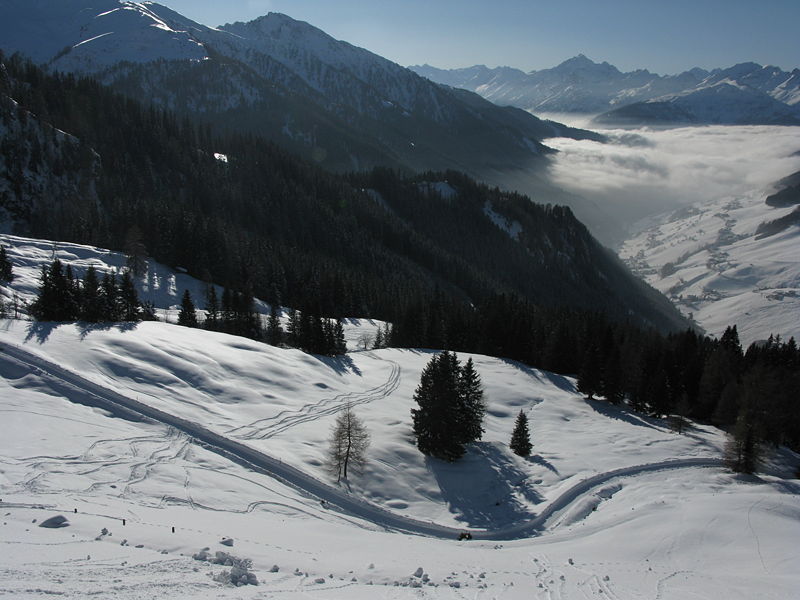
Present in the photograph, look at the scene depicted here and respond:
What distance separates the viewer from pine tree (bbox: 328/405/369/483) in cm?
4044

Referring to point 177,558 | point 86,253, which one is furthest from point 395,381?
point 86,253

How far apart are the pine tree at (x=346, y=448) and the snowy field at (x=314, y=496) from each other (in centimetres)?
113

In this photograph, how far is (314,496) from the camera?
3609 cm

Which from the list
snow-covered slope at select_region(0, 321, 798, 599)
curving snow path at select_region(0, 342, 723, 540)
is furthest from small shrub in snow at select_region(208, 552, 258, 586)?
curving snow path at select_region(0, 342, 723, 540)

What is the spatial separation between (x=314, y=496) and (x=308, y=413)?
15043 millimetres

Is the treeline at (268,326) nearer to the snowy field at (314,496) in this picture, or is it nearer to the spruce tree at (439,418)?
the snowy field at (314,496)

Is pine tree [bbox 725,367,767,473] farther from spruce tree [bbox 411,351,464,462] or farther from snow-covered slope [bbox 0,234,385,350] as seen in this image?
snow-covered slope [bbox 0,234,385,350]

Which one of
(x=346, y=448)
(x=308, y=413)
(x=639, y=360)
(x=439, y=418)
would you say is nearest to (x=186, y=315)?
(x=308, y=413)

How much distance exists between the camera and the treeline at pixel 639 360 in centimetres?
6625

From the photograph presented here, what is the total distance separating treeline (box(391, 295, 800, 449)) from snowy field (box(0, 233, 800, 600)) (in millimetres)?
6693

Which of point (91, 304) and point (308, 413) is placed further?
point (91, 304)

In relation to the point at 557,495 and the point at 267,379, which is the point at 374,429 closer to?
the point at 267,379

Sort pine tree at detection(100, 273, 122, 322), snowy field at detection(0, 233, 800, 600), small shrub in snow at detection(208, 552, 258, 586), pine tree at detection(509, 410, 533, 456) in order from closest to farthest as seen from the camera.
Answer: small shrub in snow at detection(208, 552, 258, 586) → snowy field at detection(0, 233, 800, 600) → pine tree at detection(509, 410, 533, 456) → pine tree at detection(100, 273, 122, 322)

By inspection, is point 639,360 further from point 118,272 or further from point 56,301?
point 118,272
